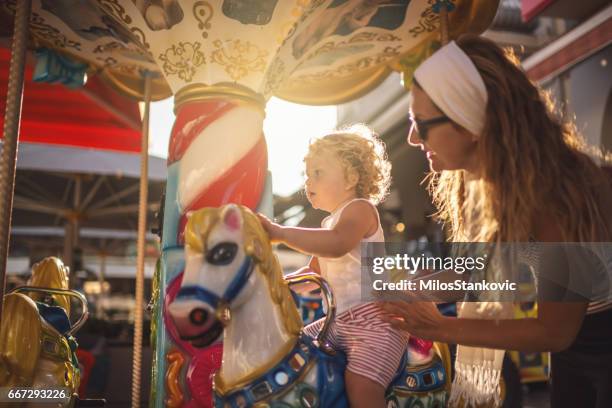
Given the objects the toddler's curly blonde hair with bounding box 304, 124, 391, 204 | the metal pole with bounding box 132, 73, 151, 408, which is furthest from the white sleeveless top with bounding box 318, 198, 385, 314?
the metal pole with bounding box 132, 73, 151, 408

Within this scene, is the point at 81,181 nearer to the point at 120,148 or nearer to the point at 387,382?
the point at 120,148

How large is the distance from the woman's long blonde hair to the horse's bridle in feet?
1.88

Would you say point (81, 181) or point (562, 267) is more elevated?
point (81, 181)

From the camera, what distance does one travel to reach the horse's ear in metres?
1.38

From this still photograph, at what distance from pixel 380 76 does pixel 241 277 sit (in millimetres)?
2246

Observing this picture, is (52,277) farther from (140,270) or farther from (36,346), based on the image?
(36,346)

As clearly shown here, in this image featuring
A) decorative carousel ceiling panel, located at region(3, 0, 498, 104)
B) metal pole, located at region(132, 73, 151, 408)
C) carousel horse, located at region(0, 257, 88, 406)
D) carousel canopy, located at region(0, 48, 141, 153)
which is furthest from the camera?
carousel canopy, located at region(0, 48, 141, 153)

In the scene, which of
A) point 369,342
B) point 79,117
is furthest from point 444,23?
point 79,117

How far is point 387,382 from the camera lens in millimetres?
1579

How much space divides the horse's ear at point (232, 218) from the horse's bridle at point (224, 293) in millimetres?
83

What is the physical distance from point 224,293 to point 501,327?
64 centimetres

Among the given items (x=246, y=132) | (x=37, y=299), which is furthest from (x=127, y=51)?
(x=37, y=299)

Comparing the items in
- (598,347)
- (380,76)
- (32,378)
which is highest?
(380,76)

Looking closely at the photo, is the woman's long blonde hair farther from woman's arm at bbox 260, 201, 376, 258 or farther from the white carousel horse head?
the white carousel horse head
